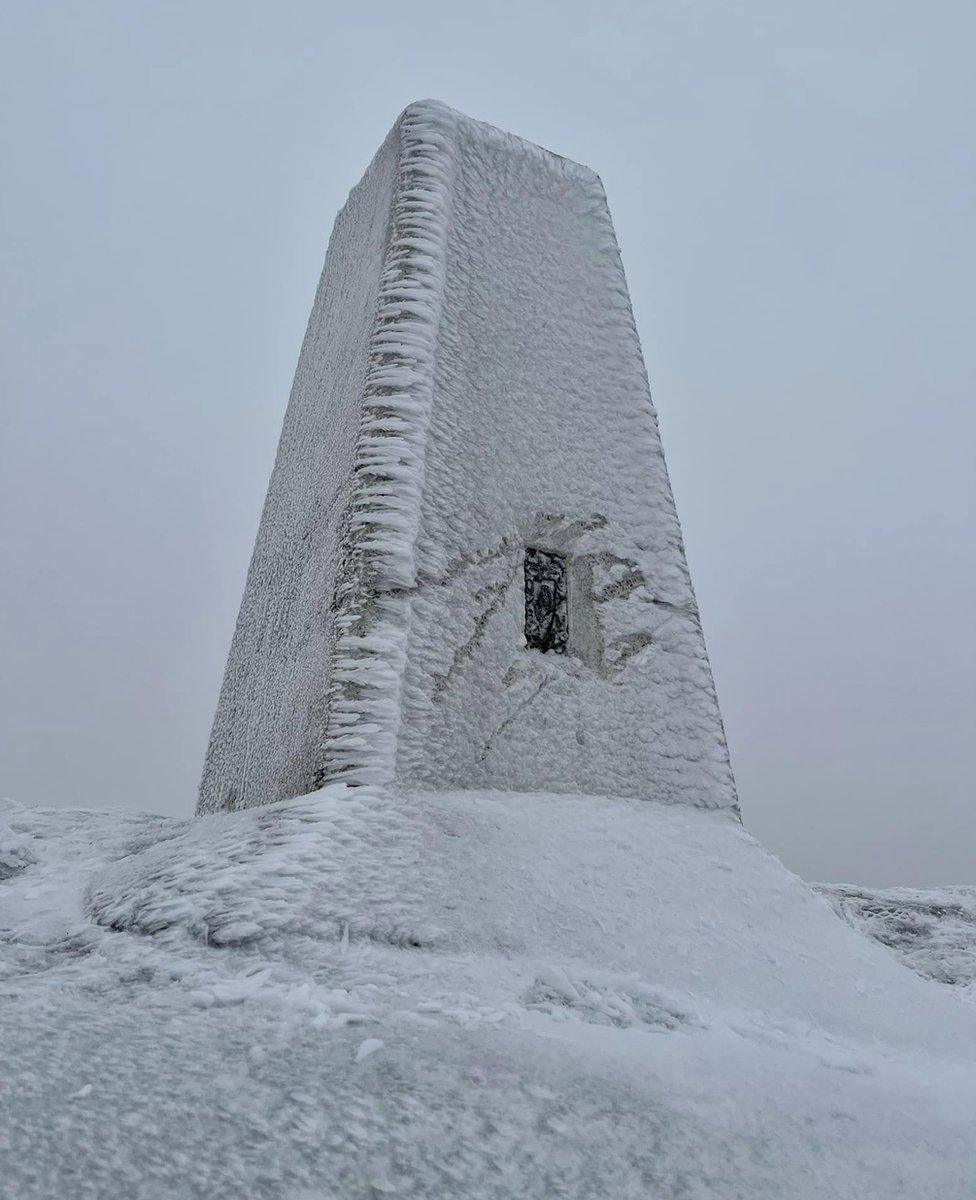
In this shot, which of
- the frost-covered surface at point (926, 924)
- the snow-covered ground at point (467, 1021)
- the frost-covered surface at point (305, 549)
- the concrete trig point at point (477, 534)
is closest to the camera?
the snow-covered ground at point (467, 1021)

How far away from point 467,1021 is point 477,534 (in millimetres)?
1751

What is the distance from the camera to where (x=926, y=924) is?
4.34 metres

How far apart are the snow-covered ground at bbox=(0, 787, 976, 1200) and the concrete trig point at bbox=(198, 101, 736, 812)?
25 cm

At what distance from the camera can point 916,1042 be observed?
195 centimetres

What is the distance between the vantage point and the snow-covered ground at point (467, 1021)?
1060mm

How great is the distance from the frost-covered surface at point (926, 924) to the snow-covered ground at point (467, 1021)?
1.56 metres

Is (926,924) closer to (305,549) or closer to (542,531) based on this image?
(542,531)

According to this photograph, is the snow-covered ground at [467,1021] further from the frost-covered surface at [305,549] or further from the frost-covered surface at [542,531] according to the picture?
the frost-covered surface at [305,549]

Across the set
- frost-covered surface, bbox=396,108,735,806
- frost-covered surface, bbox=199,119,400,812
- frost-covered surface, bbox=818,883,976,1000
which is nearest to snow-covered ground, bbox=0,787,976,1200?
frost-covered surface, bbox=396,108,735,806

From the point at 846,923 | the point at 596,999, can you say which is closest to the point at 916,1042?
the point at 846,923

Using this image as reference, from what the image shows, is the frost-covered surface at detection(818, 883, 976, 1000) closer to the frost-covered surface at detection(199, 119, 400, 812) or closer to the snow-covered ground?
the snow-covered ground

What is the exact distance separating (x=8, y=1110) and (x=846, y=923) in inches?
89.8

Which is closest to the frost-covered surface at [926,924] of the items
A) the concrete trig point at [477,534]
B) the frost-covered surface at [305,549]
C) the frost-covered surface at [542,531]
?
the frost-covered surface at [542,531]

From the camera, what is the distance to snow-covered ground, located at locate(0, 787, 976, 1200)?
1.06 m
